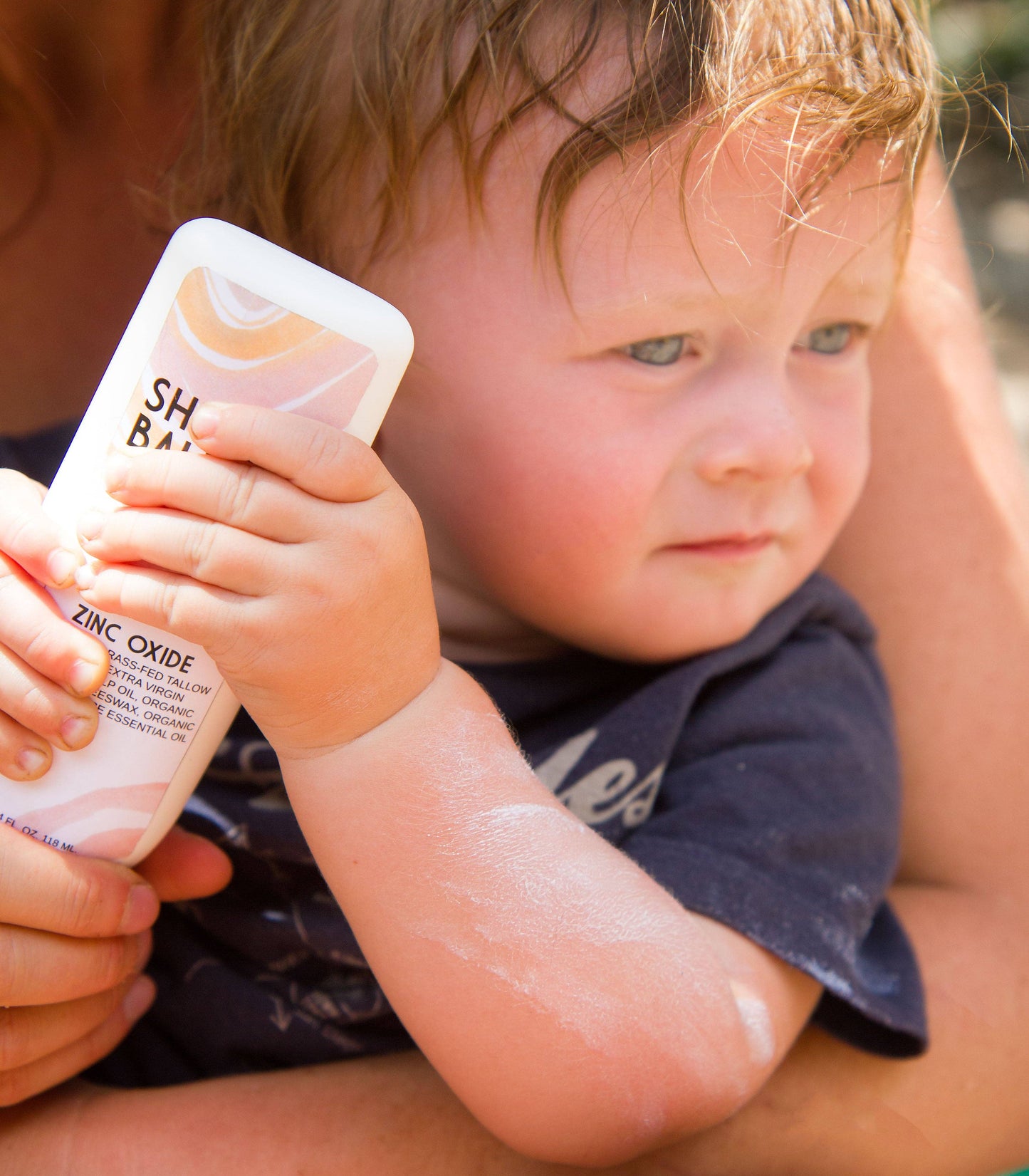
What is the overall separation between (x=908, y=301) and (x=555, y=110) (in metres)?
0.69

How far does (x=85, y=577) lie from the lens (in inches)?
25.5

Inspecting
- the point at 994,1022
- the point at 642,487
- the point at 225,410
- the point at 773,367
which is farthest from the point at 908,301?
the point at 225,410

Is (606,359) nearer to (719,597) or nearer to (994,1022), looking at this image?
(719,597)

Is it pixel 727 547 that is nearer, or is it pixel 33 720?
pixel 33 720

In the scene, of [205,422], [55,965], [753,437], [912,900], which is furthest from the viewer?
[912,900]

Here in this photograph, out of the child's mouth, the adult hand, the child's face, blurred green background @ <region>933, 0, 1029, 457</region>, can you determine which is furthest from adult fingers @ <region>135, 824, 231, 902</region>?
blurred green background @ <region>933, 0, 1029, 457</region>

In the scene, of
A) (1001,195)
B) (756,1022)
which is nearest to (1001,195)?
(1001,195)

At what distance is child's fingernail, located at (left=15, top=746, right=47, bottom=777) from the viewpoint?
0.66 metres

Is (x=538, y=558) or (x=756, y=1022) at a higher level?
(x=538, y=558)

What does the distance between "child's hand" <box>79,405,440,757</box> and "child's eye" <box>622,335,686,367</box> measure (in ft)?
0.91

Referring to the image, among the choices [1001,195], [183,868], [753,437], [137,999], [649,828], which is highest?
[1001,195]

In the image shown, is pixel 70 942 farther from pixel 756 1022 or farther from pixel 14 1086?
pixel 756 1022

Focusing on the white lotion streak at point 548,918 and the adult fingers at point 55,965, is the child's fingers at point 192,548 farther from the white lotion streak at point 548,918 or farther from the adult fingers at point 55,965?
the adult fingers at point 55,965

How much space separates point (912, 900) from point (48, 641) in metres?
0.87
